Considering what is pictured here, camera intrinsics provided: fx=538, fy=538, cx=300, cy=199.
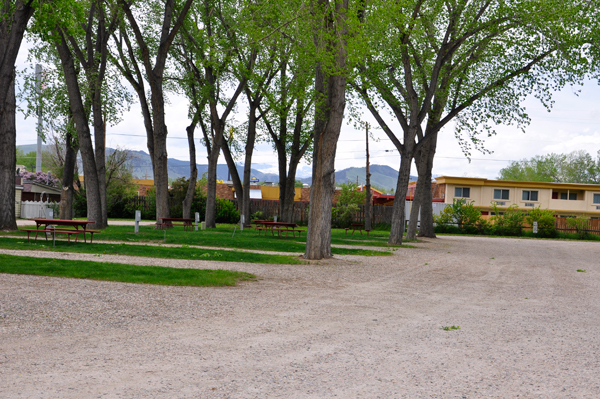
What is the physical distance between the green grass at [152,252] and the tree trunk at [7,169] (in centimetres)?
311

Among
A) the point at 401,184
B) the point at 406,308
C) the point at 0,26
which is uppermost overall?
the point at 0,26

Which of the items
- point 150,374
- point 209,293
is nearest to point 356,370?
point 150,374

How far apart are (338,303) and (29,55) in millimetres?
20481

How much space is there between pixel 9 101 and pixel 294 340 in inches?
662

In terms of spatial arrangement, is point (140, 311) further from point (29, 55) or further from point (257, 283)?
point (29, 55)

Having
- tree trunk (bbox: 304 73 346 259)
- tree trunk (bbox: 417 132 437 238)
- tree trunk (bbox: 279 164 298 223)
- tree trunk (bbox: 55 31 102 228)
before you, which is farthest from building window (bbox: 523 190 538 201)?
tree trunk (bbox: 304 73 346 259)

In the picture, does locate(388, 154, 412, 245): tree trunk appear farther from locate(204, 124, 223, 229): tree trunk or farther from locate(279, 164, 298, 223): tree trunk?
locate(204, 124, 223, 229): tree trunk

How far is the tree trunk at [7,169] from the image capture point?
57.0ft

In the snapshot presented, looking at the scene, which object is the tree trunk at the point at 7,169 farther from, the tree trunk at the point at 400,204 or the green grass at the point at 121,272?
the tree trunk at the point at 400,204

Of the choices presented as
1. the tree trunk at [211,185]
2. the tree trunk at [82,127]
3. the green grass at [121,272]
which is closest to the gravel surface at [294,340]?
the green grass at [121,272]

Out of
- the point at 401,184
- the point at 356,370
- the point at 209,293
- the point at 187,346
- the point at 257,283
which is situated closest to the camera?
the point at 356,370

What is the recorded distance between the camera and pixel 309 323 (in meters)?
6.43

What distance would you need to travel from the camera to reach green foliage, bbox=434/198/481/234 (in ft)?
124

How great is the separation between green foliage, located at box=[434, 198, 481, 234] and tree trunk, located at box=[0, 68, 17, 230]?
28066 mm
